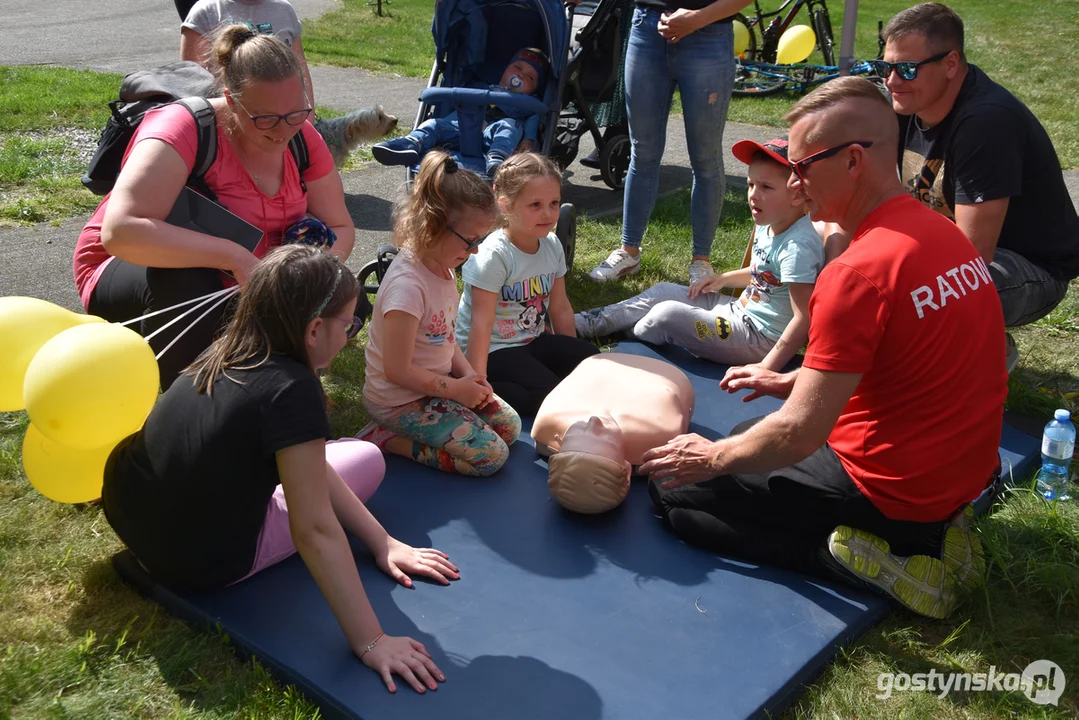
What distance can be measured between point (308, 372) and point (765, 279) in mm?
2334

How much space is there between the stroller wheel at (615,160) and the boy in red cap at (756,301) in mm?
Result: 2388

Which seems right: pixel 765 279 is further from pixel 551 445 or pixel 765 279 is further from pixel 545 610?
pixel 545 610

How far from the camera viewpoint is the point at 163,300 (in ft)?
10.3

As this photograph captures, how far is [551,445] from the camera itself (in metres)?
3.37

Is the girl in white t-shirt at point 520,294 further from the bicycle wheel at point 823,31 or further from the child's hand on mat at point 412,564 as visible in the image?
the bicycle wheel at point 823,31

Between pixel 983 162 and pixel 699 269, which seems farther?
pixel 699 269

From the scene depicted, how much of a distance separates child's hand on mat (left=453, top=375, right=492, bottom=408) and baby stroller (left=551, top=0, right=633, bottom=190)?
3.13 meters

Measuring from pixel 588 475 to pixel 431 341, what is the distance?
778mm

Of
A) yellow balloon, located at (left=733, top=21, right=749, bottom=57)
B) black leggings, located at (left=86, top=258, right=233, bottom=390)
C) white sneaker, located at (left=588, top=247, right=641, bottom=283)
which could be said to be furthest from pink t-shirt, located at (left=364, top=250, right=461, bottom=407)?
yellow balloon, located at (left=733, top=21, right=749, bottom=57)

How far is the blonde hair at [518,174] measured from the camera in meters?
3.69

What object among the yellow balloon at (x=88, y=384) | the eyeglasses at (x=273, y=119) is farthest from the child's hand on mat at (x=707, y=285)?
the yellow balloon at (x=88, y=384)

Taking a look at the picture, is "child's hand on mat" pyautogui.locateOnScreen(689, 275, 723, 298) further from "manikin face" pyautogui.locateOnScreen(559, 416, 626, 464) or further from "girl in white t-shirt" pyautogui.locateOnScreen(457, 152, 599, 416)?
"manikin face" pyautogui.locateOnScreen(559, 416, 626, 464)

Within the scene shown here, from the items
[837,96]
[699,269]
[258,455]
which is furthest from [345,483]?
[699,269]

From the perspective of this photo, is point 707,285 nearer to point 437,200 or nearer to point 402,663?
point 437,200
